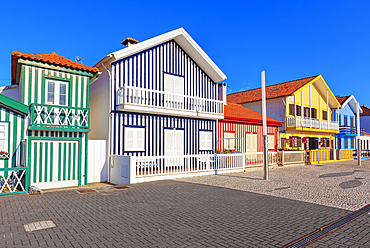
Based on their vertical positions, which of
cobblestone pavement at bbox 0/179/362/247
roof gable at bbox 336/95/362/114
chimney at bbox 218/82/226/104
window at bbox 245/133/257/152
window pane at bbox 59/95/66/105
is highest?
roof gable at bbox 336/95/362/114

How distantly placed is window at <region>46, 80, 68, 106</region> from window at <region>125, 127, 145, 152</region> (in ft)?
10.8

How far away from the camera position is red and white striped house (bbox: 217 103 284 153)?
18.6m

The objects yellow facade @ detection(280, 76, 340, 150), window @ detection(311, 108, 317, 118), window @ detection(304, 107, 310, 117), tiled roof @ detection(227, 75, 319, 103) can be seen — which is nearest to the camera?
yellow facade @ detection(280, 76, 340, 150)

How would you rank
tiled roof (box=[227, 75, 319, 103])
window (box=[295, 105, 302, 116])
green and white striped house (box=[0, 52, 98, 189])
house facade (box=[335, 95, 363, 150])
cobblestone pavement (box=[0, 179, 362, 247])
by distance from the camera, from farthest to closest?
house facade (box=[335, 95, 363, 150]) < window (box=[295, 105, 302, 116]) < tiled roof (box=[227, 75, 319, 103]) < green and white striped house (box=[0, 52, 98, 189]) < cobblestone pavement (box=[0, 179, 362, 247])

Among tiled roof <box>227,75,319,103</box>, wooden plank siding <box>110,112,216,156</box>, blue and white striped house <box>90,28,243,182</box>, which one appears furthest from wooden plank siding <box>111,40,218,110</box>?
tiled roof <box>227,75,319,103</box>

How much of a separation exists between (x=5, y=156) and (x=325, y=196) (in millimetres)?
11476

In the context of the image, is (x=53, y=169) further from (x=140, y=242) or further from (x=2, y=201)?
(x=140, y=242)

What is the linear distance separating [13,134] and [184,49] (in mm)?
10490

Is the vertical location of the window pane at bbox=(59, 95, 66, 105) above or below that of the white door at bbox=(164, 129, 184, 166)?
above

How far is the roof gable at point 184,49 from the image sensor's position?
534 inches

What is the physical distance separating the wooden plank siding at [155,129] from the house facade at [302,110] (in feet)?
36.2

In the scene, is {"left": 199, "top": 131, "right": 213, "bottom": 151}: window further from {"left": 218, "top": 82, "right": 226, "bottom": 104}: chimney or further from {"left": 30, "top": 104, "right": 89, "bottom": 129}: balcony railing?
{"left": 30, "top": 104, "right": 89, "bottom": 129}: balcony railing

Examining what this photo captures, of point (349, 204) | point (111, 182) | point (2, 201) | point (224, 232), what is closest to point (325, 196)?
point (349, 204)

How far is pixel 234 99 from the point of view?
31016 mm
